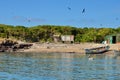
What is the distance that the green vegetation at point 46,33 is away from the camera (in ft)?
467

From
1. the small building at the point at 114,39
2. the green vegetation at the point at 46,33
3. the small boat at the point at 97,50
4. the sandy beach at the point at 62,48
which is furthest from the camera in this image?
the green vegetation at the point at 46,33

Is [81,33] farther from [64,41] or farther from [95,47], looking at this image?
[95,47]

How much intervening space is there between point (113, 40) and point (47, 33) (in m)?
32.2

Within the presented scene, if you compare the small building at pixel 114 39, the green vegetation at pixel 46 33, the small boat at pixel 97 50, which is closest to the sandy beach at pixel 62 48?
the small boat at pixel 97 50

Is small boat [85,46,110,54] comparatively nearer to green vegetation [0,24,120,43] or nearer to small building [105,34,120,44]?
small building [105,34,120,44]

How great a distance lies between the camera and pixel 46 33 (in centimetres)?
14775

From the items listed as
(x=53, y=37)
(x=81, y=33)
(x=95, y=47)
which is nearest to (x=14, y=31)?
(x=53, y=37)

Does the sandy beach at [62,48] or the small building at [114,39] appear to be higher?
the small building at [114,39]

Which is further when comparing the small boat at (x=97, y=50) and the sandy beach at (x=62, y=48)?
the sandy beach at (x=62, y=48)

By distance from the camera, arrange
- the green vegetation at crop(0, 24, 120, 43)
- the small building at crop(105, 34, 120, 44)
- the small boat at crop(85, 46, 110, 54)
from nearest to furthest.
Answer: the small boat at crop(85, 46, 110, 54) → the small building at crop(105, 34, 120, 44) → the green vegetation at crop(0, 24, 120, 43)

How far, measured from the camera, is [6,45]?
117 m

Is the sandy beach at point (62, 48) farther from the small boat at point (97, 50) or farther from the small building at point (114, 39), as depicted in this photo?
the small building at point (114, 39)

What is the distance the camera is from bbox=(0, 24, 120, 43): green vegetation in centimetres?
14225

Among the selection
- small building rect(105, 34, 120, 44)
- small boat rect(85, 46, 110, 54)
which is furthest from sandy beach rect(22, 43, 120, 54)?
small building rect(105, 34, 120, 44)
